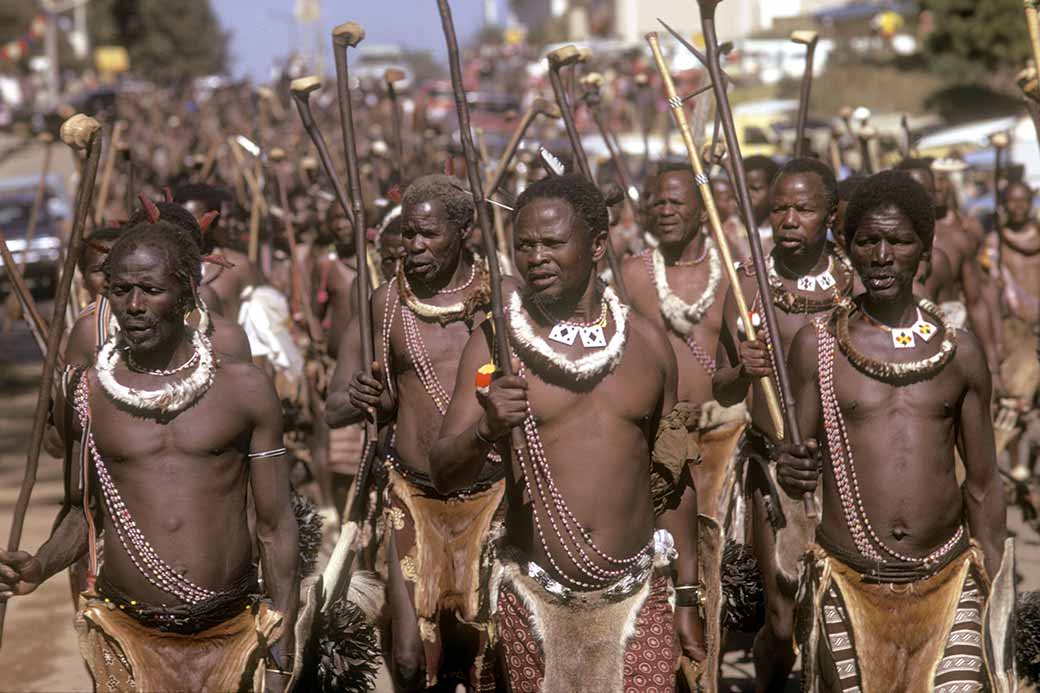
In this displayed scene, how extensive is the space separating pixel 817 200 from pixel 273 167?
244 inches

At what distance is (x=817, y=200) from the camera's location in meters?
6.81

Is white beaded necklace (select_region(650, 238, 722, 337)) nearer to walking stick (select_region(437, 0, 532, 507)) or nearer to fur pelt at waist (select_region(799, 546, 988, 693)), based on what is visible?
fur pelt at waist (select_region(799, 546, 988, 693))

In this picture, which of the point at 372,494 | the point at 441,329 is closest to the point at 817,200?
the point at 441,329

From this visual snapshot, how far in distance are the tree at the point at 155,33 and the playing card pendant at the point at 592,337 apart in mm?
85722

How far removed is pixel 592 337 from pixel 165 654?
1.51 metres

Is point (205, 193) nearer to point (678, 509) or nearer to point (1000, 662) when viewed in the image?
point (678, 509)

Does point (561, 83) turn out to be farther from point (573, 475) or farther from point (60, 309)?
point (60, 309)

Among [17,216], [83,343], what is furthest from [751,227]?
[17,216]

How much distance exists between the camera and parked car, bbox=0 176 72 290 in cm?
2445

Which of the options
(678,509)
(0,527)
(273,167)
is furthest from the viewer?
(273,167)

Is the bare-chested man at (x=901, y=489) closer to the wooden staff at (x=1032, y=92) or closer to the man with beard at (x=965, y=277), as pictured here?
the wooden staff at (x=1032, y=92)

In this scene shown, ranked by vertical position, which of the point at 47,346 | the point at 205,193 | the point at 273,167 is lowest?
the point at 273,167

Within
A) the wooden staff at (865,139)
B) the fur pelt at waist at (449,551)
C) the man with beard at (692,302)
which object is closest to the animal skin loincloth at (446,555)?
the fur pelt at waist at (449,551)

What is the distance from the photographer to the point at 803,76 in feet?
26.9
